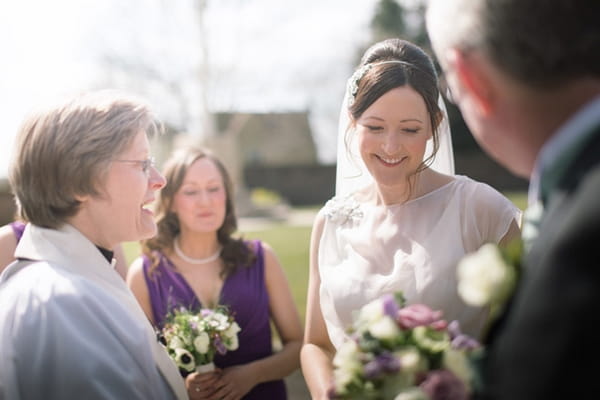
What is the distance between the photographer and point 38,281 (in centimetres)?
241

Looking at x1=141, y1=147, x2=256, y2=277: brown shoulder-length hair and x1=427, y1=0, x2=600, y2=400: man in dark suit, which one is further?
x1=141, y1=147, x2=256, y2=277: brown shoulder-length hair

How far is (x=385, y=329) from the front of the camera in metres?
1.85

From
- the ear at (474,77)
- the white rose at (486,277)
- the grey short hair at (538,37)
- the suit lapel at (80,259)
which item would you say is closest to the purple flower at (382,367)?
the white rose at (486,277)

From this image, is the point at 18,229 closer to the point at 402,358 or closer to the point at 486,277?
the point at 402,358

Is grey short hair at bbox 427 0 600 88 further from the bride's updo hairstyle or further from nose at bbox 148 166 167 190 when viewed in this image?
nose at bbox 148 166 167 190

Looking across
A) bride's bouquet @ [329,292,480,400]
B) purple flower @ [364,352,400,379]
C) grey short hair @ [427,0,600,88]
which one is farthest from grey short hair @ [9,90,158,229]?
grey short hair @ [427,0,600,88]

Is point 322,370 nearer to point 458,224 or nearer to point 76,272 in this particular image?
point 458,224

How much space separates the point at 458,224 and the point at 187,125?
34.3m

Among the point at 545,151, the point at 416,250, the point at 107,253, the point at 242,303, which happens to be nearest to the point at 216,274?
the point at 242,303

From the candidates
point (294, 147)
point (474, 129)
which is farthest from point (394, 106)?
point (294, 147)

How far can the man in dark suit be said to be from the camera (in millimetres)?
1206

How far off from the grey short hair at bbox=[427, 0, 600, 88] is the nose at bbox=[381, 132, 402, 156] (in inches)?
59.4

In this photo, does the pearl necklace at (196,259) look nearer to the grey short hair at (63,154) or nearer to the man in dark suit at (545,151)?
the grey short hair at (63,154)

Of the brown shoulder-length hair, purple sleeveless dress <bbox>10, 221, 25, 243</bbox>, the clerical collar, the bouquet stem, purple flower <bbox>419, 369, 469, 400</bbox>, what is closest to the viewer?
purple flower <bbox>419, 369, 469, 400</bbox>
